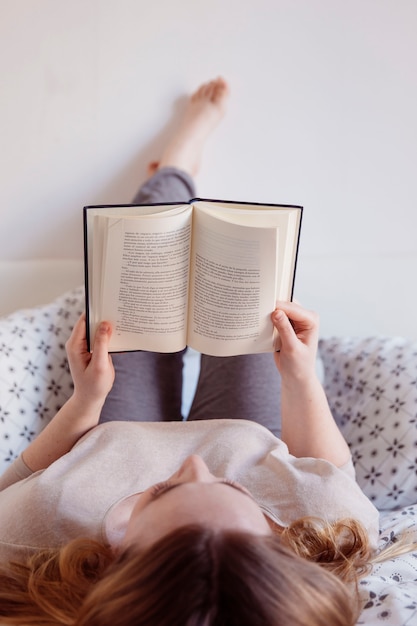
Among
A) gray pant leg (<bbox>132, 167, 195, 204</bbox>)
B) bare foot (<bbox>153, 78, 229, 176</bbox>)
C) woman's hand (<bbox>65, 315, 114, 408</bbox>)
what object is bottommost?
woman's hand (<bbox>65, 315, 114, 408</bbox>)

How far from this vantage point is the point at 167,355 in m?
1.11

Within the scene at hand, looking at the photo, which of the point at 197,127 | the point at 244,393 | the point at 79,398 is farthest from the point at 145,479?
the point at 197,127

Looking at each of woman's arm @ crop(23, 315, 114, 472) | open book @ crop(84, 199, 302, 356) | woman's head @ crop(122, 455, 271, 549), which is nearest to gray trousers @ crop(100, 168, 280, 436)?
woman's arm @ crop(23, 315, 114, 472)

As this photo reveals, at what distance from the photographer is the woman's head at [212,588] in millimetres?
580

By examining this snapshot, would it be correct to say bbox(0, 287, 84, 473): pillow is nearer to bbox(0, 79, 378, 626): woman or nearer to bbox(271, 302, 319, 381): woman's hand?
bbox(0, 79, 378, 626): woman

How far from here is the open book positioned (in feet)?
2.56

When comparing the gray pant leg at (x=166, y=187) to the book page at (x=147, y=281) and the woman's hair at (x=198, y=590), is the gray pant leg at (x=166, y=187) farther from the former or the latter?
the woman's hair at (x=198, y=590)

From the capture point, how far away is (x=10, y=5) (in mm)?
1304

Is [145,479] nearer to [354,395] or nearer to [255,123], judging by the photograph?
[354,395]

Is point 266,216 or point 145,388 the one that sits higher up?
point 266,216

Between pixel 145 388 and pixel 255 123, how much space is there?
610 millimetres

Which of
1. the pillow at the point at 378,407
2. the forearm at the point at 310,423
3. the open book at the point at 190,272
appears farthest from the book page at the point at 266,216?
the pillow at the point at 378,407

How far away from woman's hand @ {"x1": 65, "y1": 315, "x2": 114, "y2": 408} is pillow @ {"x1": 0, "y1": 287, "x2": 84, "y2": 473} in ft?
0.69

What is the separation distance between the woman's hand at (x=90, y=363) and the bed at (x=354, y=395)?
214 millimetres
